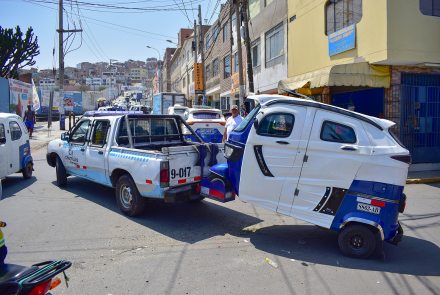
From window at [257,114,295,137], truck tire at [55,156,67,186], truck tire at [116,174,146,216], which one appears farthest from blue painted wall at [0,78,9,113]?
window at [257,114,295,137]

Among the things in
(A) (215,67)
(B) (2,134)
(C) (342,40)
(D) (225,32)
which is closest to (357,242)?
(B) (2,134)

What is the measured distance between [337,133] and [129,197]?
368 cm

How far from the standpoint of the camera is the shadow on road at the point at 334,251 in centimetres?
397

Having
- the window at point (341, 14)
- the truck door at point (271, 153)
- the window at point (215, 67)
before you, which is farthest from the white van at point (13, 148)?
the window at point (215, 67)

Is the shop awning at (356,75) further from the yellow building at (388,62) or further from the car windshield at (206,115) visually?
the car windshield at (206,115)

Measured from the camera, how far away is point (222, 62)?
2583cm

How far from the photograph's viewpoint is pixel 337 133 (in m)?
4.23

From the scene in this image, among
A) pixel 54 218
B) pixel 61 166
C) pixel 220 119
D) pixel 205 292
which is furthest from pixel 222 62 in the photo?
pixel 205 292

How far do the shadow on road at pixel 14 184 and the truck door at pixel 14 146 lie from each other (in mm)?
401

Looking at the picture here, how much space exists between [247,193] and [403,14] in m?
7.73

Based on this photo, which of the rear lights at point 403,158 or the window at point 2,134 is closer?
the rear lights at point 403,158

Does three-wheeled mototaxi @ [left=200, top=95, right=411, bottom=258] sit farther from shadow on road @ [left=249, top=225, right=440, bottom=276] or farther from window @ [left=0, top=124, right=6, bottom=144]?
window @ [left=0, top=124, right=6, bottom=144]

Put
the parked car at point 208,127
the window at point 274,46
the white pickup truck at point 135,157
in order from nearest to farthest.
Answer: the white pickup truck at point 135,157, the parked car at point 208,127, the window at point 274,46

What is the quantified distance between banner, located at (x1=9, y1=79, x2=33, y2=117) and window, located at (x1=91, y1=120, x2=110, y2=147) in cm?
2003
